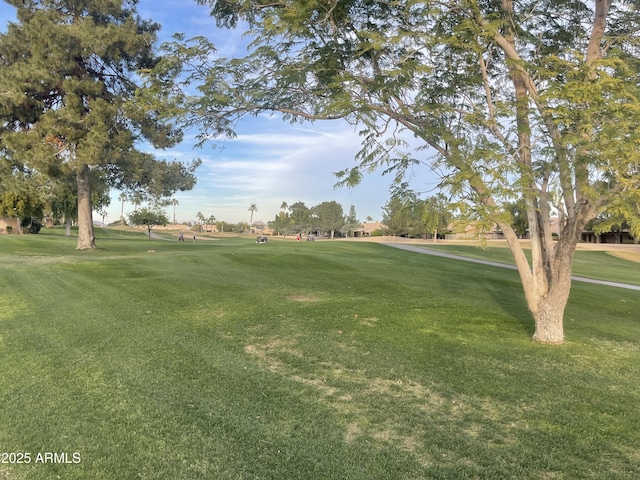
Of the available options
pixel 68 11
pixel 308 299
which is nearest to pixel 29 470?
pixel 308 299

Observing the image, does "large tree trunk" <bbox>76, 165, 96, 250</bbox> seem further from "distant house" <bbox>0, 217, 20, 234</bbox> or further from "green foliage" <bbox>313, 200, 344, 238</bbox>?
"green foliage" <bbox>313, 200, 344, 238</bbox>

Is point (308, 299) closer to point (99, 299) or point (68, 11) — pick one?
point (99, 299)

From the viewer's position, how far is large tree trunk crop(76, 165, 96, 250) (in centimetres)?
2186

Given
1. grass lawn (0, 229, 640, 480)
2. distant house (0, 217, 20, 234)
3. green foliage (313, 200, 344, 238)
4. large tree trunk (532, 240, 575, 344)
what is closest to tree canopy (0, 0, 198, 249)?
grass lawn (0, 229, 640, 480)

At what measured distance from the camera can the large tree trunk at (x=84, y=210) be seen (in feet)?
71.7

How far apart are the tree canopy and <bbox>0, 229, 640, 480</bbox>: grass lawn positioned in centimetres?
1206

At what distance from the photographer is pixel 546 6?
697cm

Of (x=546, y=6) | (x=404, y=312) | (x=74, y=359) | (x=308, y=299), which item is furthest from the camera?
(x=308, y=299)

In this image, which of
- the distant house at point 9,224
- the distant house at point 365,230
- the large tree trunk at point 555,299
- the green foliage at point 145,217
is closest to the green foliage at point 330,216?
the distant house at point 365,230

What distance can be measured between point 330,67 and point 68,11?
20349 mm

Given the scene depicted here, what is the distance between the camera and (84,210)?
2233 centimetres

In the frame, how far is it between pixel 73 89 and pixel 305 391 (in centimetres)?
2013

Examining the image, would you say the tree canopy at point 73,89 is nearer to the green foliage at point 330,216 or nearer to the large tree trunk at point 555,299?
the large tree trunk at point 555,299

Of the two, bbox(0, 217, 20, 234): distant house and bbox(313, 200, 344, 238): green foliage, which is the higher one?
bbox(313, 200, 344, 238): green foliage
